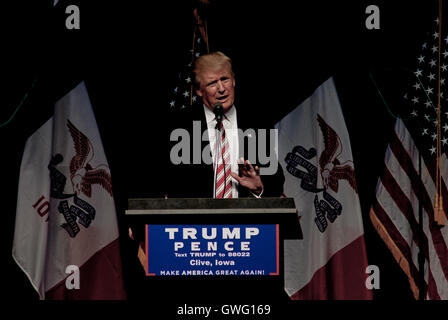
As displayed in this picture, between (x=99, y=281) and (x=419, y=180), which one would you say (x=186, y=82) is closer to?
(x=99, y=281)

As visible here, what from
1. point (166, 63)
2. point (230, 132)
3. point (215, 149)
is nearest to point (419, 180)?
point (230, 132)

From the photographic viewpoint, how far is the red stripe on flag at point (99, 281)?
17.6 ft

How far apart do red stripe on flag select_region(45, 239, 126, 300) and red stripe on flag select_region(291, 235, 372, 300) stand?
1.42 meters

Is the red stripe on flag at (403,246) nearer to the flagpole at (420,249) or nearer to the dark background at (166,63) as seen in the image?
the flagpole at (420,249)

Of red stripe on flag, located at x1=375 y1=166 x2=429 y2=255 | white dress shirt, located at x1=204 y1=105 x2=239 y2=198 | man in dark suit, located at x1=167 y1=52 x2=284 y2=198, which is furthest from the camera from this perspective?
red stripe on flag, located at x1=375 y1=166 x2=429 y2=255

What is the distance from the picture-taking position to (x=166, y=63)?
220 inches

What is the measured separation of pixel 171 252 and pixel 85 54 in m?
2.92

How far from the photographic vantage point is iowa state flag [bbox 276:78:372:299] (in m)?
5.48

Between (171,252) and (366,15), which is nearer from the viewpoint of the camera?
(171,252)

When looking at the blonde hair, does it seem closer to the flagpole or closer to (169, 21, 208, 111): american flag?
(169, 21, 208, 111): american flag

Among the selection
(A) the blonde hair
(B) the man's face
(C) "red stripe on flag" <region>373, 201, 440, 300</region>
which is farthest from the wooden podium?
(C) "red stripe on flag" <region>373, 201, 440, 300</region>

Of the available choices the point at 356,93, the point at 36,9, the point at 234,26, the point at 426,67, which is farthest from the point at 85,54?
the point at 426,67

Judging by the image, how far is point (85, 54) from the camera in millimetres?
5574
